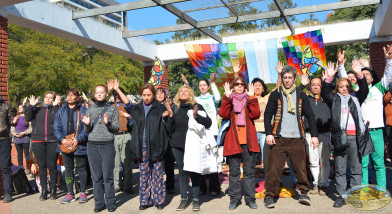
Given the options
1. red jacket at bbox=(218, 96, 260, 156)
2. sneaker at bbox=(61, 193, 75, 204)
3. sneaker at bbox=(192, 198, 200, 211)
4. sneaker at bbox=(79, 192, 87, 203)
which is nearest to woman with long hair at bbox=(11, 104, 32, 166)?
sneaker at bbox=(61, 193, 75, 204)

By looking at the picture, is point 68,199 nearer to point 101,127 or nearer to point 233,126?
point 101,127

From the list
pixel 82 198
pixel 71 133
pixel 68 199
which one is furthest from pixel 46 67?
pixel 82 198

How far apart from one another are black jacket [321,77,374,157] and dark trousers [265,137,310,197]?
0.51 meters

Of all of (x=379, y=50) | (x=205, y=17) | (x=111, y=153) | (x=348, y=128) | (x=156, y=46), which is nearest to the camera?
(x=348, y=128)

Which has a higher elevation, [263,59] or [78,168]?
[263,59]

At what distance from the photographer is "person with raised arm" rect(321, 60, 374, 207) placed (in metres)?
→ 5.09

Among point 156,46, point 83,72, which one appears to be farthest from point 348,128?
point 83,72

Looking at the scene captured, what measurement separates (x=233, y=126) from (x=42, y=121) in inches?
144

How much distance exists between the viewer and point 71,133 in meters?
6.29

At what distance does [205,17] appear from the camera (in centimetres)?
990

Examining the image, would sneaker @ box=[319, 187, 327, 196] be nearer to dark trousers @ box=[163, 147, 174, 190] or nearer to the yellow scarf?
the yellow scarf

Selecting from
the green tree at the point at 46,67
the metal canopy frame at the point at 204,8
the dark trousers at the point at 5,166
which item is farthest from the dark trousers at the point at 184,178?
the green tree at the point at 46,67

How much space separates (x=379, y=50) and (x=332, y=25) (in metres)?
1.64

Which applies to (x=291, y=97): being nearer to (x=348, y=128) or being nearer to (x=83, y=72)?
(x=348, y=128)
